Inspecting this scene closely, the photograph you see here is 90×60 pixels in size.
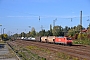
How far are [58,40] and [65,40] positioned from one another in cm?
626

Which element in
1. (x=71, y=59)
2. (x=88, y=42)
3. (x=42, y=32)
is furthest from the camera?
(x=42, y=32)

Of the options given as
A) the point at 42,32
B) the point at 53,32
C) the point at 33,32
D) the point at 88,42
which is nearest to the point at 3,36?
the point at 42,32

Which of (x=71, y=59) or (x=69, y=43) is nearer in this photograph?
(x=71, y=59)

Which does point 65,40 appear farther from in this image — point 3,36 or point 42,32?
point 42,32

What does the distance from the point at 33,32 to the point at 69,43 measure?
4883 inches

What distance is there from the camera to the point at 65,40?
51.3m

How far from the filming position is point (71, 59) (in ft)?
67.5

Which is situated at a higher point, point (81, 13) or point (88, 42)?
point (81, 13)

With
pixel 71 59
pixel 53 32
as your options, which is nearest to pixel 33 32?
pixel 53 32

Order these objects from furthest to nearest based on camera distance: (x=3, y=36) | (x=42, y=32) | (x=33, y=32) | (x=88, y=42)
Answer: (x=33, y=32), (x=42, y=32), (x=3, y=36), (x=88, y=42)

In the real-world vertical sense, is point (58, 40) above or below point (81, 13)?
below

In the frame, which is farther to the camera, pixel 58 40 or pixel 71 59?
pixel 58 40

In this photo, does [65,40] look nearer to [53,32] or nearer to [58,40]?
[58,40]

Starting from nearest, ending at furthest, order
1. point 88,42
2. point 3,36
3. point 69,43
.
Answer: point 69,43, point 88,42, point 3,36
